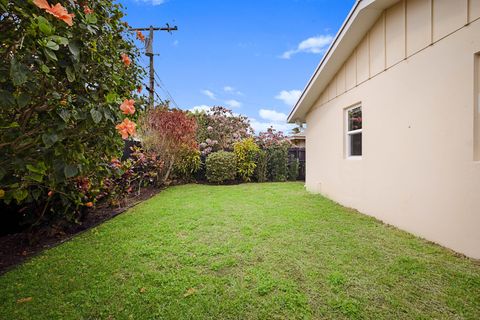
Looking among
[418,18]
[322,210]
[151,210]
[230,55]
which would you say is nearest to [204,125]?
[230,55]

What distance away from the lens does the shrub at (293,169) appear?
13.2 meters

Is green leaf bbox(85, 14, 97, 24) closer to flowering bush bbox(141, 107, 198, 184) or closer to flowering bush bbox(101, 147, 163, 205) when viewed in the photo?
flowering bush bbox(101, 147, 163, 205)

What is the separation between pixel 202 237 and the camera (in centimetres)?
404

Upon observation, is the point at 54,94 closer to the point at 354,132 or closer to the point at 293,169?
the point at 354,132

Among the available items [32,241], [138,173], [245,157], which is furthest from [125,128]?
[245,157]

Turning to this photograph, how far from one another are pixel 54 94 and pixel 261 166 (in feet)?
36.8

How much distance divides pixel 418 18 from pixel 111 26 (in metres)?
4.63

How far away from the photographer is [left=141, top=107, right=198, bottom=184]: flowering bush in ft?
30.4

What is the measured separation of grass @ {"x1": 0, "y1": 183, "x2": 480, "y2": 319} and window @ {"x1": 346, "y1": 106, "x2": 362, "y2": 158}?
227 cm

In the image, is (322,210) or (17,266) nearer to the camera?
(17,266)

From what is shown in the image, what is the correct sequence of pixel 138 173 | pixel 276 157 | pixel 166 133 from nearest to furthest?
pixel 138 173, pixel 166 133, pixel 276 157

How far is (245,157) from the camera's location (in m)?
12.0

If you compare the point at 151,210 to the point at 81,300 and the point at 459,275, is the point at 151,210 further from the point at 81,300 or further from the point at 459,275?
the point at 459,275

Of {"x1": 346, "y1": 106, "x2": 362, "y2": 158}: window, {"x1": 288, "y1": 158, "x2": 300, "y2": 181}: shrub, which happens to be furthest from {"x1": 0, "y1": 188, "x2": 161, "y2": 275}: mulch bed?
{"x1": 288, "y1": 158, "x2": 300, "y2": 181}: shrub
